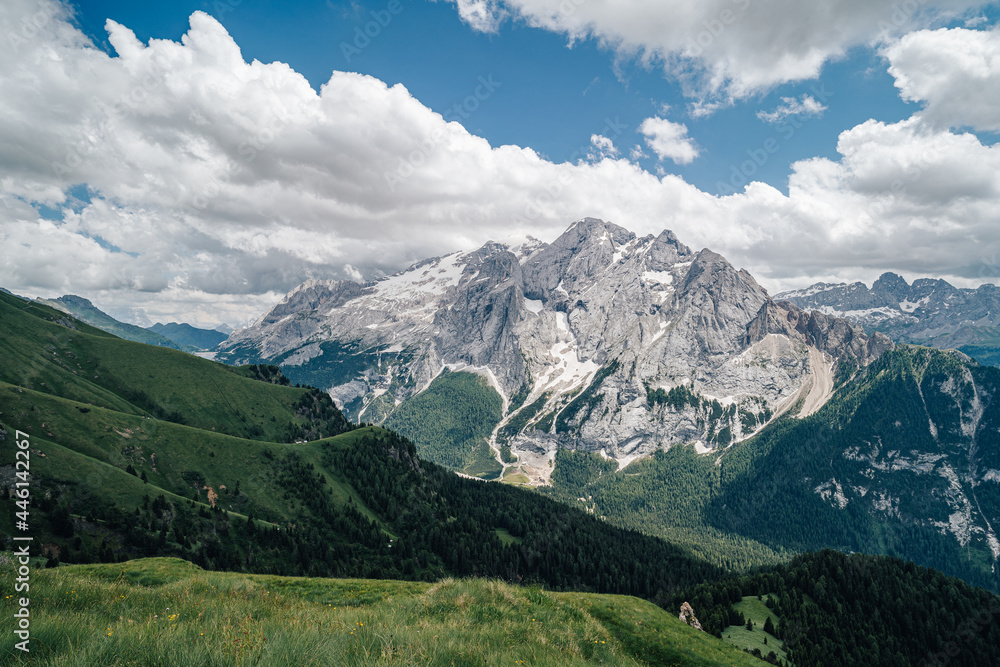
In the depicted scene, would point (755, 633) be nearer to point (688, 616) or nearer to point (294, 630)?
point (688, 616)

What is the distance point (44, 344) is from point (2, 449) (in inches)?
5200

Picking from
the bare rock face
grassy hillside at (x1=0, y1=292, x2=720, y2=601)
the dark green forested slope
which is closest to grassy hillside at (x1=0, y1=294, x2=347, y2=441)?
grassy hillside at (x1=0, y1=292, x2=720, y2=601)

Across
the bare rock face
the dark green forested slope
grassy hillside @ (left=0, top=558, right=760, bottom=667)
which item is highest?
grassy hillside @ (left=0, top=558, right=760, bottom=667)

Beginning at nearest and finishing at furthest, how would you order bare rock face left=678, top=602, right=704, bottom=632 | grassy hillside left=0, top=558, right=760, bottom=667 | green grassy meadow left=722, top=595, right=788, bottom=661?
1. grassy hillside left=0, top=558, right=760, bottom=667
2. green grassy meadow left=722, top=595, right=788, bottom=661
3. bare rock face left=678, top=602, right=704, bottom=632

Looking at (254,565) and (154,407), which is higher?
(154,407)

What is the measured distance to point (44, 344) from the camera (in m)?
168

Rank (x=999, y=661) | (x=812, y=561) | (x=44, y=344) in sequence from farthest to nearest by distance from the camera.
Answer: (x=44, y=344) → (x=812, y=561) → (x=999, y=661)

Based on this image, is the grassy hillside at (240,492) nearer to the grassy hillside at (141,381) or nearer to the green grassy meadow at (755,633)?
the grassy hillside at (141,381)

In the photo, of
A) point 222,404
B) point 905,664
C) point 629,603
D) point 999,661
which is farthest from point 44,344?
point 999,661

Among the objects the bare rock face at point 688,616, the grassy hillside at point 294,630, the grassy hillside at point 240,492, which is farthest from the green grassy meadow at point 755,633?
the grassy hillside at point 294,630

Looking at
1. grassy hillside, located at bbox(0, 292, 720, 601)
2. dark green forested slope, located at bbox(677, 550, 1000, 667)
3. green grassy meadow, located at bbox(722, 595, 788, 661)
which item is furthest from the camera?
grassy hillside, located at bbox(0, 292, 720, 601)

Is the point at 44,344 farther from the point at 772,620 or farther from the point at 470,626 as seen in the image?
the point at 772,620

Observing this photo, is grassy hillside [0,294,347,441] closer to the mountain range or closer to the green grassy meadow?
the mountain range

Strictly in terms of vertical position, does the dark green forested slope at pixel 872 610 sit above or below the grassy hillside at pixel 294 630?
below
